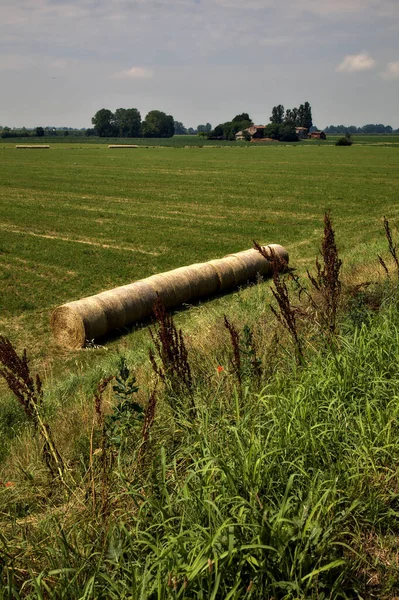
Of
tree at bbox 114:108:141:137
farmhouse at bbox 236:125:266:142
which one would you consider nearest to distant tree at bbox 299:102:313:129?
farmhouse at bbox 236:125:266:142

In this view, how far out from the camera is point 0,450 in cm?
515

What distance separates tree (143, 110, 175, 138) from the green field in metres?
144

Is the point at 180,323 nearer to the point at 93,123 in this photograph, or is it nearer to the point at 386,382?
the point at 386,382

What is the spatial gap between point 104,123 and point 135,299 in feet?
585

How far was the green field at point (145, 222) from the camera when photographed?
14.4 meters

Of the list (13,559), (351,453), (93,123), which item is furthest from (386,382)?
(93,123)

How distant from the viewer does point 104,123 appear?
178m

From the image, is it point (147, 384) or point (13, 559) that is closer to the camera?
point (13, 559)

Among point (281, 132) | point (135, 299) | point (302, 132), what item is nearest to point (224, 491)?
point (135, 299)

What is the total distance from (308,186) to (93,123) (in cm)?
15782

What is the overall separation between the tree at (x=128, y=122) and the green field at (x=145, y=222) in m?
143

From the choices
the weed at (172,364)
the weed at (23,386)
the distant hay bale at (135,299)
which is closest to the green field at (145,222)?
the distant hay bale at (135,299)

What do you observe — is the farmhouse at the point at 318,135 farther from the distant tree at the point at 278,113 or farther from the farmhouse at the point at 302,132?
the distant tree at the point at 278,113

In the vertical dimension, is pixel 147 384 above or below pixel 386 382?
below
